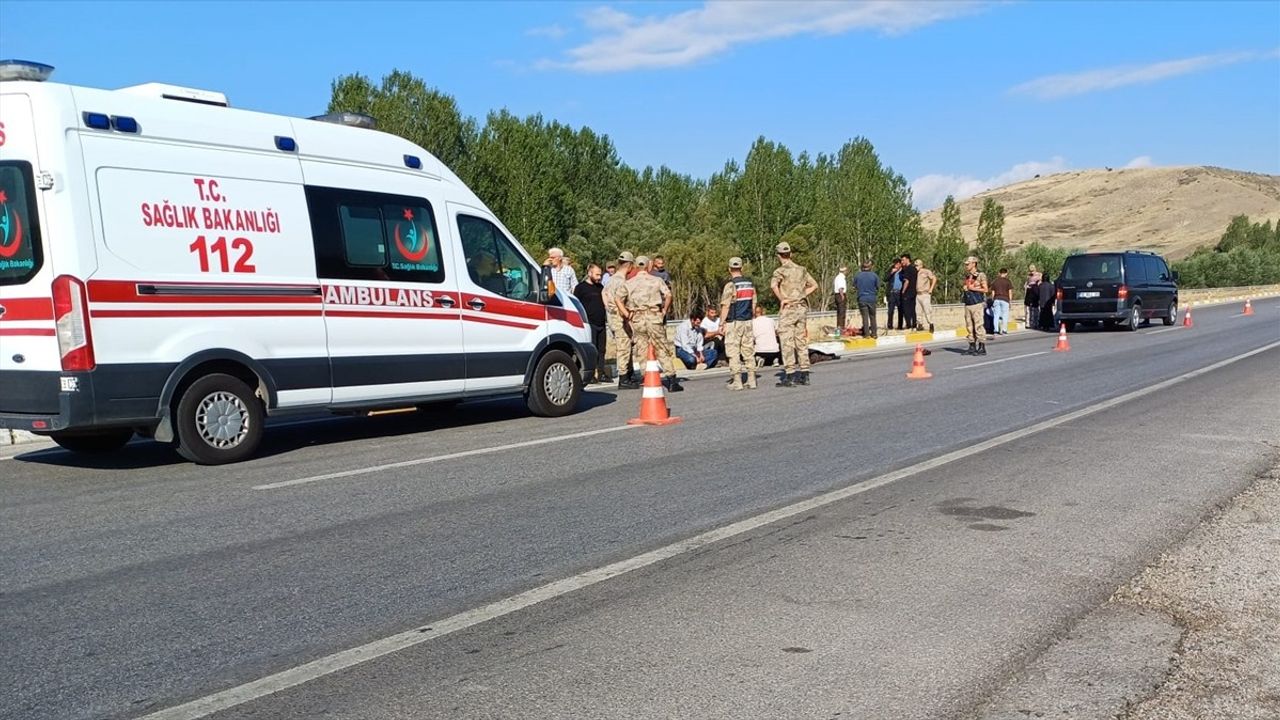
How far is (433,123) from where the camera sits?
55812 mm

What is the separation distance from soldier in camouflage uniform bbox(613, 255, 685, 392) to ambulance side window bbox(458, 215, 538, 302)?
2907 mm

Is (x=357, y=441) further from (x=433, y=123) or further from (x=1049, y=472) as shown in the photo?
(x=433, y=123)

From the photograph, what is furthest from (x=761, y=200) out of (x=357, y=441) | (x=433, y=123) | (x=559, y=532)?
(x=559, y=532)

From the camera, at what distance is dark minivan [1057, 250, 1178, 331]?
92.8ft

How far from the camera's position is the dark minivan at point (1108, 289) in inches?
1114

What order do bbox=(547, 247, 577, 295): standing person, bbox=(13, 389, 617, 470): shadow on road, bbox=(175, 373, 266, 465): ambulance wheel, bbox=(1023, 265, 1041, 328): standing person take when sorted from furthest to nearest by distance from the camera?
bbox=(1023, 265, 1041, 328): standing person → bbox=(547, 247, 577, 295): standing person → bbox=(13, 389, 617, 470): shadow on road → bbox=(175, 373, 266, 465): ambulance wheel

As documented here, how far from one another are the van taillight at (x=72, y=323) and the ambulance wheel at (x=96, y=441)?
5.71ft

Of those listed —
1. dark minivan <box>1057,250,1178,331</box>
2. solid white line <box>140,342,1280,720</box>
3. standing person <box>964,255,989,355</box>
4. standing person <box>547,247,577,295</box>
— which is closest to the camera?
solid white line <box>140,342,1280,720</box>

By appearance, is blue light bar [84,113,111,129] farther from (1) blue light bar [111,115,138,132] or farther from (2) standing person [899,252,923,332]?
(2) standing person [899,252,923,332]

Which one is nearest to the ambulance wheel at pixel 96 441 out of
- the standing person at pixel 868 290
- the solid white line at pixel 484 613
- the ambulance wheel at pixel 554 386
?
the ambulance wheel at pixel 554 386

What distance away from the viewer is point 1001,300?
3052 centimetres

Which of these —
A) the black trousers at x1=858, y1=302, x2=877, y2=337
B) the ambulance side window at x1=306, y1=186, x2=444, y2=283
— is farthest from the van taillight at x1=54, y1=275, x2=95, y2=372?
the black trousers at x1=858, y1=302, x2=877, y2=337

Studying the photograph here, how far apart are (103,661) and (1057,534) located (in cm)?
497

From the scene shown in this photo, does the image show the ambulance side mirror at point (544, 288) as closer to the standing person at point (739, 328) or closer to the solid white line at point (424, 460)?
the solid white line at point (424, 460)
